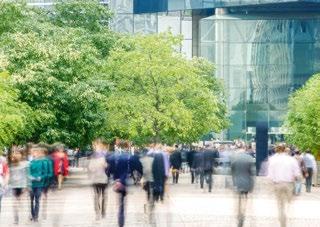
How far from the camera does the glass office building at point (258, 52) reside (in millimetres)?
97312

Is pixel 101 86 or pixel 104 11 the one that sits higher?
pixel 104 11

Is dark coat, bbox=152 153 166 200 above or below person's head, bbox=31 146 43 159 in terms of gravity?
below

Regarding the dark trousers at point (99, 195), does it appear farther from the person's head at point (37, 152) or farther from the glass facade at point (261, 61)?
the glass facade at point (261, 61)

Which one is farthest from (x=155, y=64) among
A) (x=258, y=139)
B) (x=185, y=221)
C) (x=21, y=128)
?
(x=185, y=221)

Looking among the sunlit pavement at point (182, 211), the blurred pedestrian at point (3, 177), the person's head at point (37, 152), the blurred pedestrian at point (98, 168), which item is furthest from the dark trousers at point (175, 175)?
the blurred pedestrian at point (3, 177)

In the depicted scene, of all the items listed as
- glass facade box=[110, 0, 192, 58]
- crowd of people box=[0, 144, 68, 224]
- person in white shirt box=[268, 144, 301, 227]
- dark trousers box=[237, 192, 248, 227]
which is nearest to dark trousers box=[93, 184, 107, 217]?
crowd of people box=[0, 144, 68, 224]

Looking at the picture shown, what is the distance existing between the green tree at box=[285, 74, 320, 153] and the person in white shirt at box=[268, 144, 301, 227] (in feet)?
124

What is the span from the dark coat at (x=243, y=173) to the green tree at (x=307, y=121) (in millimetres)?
36761

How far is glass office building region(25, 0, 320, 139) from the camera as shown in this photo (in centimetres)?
9731

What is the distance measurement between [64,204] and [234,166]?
40.6 feet

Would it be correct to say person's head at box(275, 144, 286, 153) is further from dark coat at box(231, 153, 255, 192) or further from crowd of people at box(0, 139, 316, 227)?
dark coat at box(231, 153, 255, 192)

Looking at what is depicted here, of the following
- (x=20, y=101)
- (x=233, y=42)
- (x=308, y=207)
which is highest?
(x=233, y=42)

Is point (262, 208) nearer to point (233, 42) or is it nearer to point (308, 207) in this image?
point (308, 207)

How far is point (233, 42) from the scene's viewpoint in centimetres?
9894
